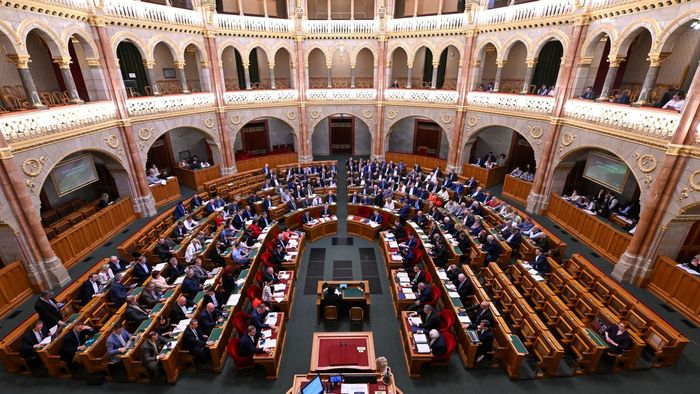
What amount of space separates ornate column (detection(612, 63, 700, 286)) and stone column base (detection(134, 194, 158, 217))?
21.0 m

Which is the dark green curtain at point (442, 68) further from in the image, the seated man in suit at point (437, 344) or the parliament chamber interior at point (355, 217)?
the seated man in suit at point (437, 344)

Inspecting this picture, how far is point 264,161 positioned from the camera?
2453cm

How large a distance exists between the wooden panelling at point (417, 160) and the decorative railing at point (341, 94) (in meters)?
4.42

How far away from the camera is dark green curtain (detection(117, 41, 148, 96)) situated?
747 inches

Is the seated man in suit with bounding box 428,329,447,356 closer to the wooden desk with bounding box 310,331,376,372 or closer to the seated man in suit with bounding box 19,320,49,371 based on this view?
the wooden desk with bounding box 310,331,376,372

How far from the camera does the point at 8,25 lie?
36.3ft

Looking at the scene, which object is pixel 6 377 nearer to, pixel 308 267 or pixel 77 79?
pixel 308 267

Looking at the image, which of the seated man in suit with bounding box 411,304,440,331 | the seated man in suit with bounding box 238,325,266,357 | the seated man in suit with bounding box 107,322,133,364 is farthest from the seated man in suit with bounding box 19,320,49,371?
the seated man in suit with bounding box 411,304,440,331

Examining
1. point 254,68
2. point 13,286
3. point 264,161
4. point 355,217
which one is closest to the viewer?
point 13,286

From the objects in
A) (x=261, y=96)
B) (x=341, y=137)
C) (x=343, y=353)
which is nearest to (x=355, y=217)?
(x=343, y=353)

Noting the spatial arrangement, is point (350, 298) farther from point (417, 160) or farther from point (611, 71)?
point (417, 160)

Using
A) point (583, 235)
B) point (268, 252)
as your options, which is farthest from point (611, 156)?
point (268, 252)

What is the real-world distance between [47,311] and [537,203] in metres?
20.0

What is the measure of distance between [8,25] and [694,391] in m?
22.6
